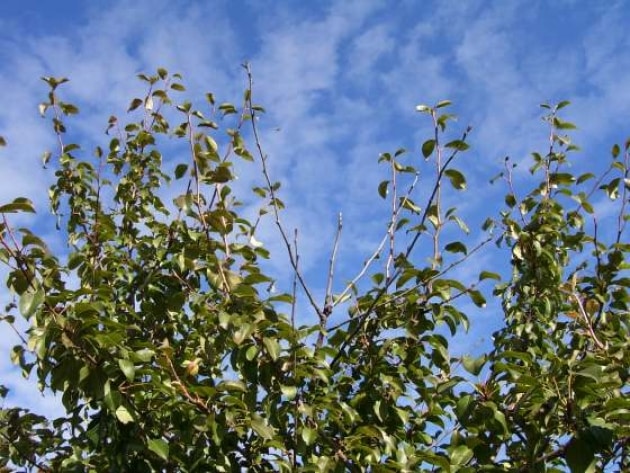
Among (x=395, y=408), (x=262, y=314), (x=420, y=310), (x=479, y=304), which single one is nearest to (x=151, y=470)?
(x=262, y=314)

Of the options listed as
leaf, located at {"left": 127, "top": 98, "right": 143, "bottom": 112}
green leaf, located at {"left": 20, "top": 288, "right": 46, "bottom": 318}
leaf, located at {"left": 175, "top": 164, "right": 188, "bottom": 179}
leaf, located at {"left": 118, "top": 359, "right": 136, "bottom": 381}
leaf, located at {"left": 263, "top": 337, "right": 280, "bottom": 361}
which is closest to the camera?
green leaf, located at {"left": 20, "top": 288, "right": 46, "bottom": 318}

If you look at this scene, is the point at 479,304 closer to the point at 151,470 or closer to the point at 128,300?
the point at 151,470

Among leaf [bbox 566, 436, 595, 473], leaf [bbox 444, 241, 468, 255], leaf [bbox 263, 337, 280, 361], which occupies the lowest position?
leaf [bbox 566, 436, 595, 473]

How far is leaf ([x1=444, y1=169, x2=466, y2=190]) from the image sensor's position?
3.27m

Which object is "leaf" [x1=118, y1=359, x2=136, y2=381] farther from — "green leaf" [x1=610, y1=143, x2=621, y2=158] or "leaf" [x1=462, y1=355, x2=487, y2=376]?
"green leaf" [x1=610, y1=143, x2=621, y2=158]

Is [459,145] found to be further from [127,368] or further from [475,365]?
[127,368]

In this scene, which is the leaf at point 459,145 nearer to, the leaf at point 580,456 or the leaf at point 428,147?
the leaf at point 428,147

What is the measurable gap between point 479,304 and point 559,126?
146cm

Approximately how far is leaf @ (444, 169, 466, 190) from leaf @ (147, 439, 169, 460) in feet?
5.39

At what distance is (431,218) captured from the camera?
3.43 m

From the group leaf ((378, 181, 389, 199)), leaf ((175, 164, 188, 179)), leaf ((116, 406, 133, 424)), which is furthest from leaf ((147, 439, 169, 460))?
leaf ((378, 181, 389, 199))

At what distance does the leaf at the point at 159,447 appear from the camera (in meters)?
2.60

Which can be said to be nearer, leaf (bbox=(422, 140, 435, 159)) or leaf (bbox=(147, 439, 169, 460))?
leaf (bbox=(147, 439, 169, 460))

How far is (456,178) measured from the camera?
10.7ft
